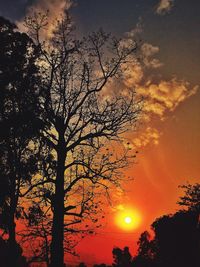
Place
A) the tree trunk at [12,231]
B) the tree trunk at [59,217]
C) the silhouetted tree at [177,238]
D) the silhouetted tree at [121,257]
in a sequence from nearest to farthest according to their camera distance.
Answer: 1. the tree trunk at [59,217]
2. the tree trunk at [12,231]
3. the silhouetted tree at [177,238]
4. the silhouetted tree at [121,257]

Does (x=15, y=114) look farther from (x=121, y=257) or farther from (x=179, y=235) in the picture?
(x=121, y=257)

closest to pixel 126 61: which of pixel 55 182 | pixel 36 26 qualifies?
pixel 36 26

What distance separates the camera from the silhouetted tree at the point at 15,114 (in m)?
19.8

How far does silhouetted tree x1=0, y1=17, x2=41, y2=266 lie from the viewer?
19812 mm

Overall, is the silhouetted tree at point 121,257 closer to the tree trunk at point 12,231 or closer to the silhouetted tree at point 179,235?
the silhouetted tree at point 179,235

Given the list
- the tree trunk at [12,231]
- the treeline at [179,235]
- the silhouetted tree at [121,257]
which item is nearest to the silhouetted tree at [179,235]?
the treeline at [179,235]

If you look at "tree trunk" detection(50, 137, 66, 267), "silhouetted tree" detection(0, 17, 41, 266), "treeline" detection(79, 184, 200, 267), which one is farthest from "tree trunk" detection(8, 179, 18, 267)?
"treeline" detection(79, 184, 200, 267)

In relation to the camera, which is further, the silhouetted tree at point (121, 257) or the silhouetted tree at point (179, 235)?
the silhouetted tree at point (121, 257)

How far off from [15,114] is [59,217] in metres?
5.83

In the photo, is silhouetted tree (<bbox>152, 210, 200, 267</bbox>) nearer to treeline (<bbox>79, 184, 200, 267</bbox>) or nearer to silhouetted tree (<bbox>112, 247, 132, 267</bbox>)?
treeline (<bbox>79, 184, 200, 267</bbox>)

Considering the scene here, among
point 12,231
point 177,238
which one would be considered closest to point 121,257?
point 177,238

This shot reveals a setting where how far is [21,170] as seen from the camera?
21.8m

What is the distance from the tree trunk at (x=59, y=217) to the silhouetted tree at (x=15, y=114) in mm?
1983

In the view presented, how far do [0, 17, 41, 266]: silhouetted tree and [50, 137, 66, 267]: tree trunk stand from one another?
6.51 ft
